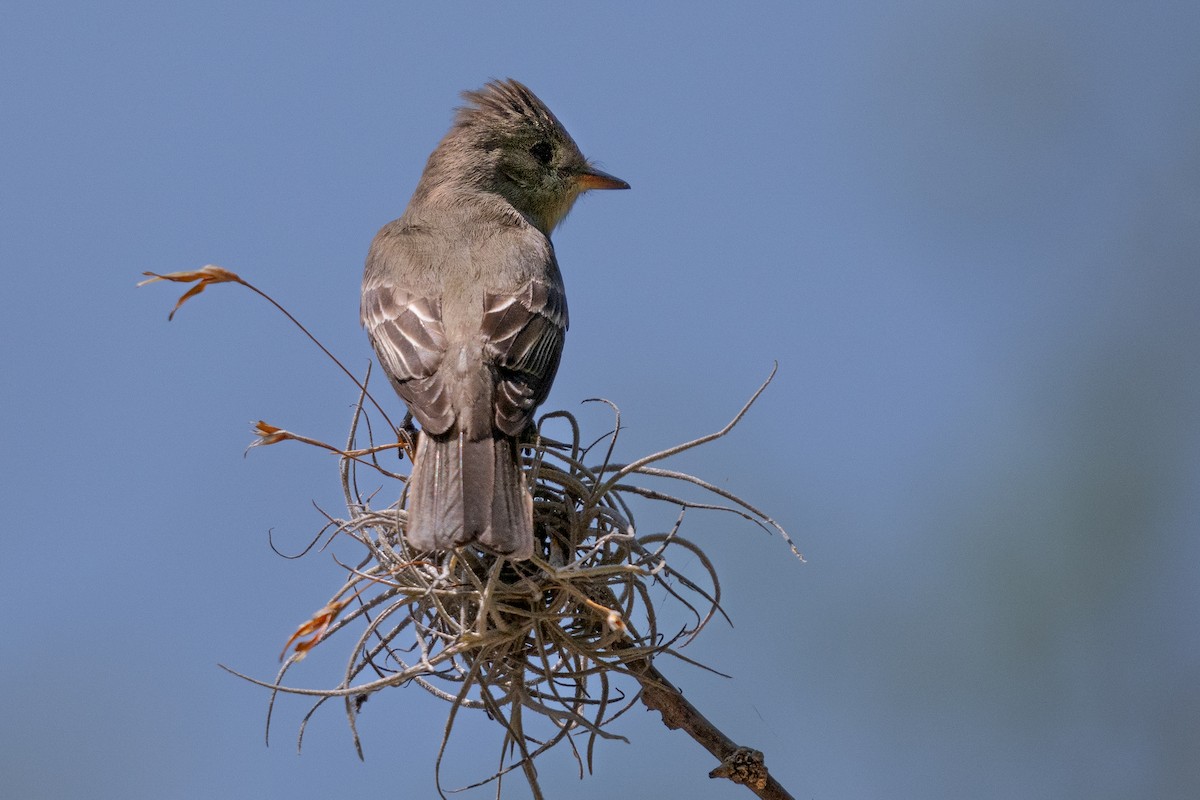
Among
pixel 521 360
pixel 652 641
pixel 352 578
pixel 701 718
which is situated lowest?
pixel 701 718

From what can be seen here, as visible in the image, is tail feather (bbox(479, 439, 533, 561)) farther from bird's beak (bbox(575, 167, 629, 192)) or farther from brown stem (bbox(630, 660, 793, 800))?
bird's beak (bbox(575, 167, 629, 192))

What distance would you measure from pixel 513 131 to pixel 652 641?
10.8 feet

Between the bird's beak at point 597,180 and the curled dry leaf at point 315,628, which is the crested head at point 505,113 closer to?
the bird's beak at point 597,180

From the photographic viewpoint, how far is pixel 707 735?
326 centimetres

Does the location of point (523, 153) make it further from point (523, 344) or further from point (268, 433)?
point (268, 433)

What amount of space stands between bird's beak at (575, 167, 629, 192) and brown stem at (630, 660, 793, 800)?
3252 millimetres

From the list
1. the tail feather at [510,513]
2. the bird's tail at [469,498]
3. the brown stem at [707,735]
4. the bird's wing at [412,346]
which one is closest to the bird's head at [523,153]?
the bird's wing at [412,346]

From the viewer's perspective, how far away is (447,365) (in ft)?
13.7

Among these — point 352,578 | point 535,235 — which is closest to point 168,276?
point 352,578

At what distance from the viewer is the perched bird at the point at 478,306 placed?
347 centimetres

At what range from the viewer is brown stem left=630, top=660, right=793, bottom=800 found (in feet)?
10.2

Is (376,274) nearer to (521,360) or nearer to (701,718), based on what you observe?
(521,360)

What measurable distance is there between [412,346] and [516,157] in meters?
1.92

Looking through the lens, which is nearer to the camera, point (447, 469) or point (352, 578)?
point (352, 578)
